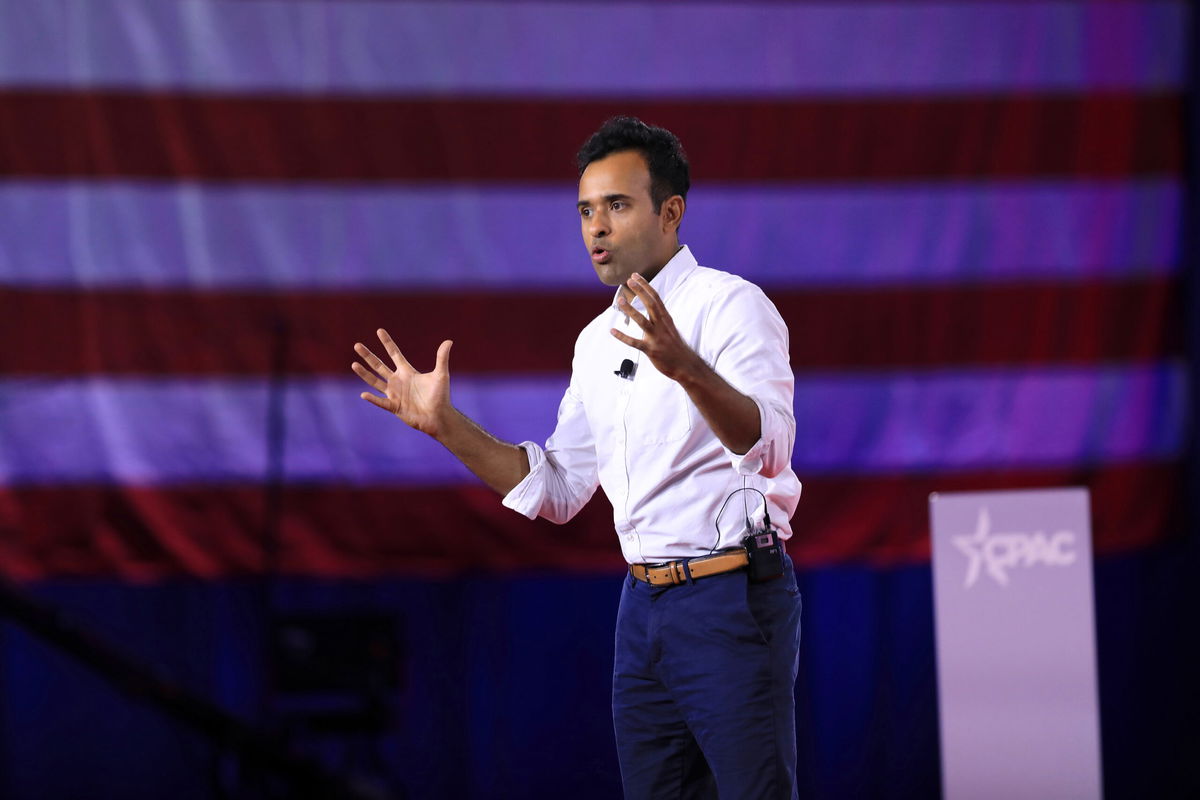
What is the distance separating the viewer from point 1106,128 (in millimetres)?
3336

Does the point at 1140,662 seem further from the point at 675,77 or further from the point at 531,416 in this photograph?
the point at 675,77

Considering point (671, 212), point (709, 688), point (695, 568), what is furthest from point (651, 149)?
point (709, 688)

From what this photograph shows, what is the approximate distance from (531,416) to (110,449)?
3.65ft

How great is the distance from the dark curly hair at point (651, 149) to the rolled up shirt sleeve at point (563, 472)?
16.1 inches

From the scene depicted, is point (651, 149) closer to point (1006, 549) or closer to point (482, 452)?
point (482, 452)

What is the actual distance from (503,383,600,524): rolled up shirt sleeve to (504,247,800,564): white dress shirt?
2 cm

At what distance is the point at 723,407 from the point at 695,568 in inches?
12.5

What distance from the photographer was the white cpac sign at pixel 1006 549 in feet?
9.73

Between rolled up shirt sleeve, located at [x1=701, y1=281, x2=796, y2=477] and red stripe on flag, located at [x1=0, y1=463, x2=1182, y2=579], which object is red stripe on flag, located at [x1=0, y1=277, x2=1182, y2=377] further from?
rolled up shirt sleeve, located at [x1=701, y1=281, x2=796, y2=477]

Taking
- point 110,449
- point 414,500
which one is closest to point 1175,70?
point 414,500

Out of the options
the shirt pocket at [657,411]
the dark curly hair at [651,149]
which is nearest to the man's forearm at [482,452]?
the shirt pocket at [657,411]

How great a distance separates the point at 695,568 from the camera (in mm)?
1788

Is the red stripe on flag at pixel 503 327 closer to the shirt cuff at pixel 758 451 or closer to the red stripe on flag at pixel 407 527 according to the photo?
the red stripe on flag at pixel 407 527

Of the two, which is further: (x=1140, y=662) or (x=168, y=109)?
(x=1140, y=662)
